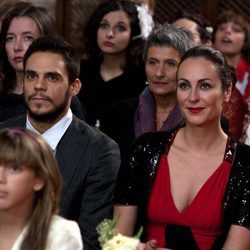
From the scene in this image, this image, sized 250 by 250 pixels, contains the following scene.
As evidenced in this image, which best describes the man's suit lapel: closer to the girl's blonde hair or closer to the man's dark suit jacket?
the man's dark suit jacket

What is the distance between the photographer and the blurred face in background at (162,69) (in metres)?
4.97

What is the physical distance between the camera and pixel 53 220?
3604 millimetres

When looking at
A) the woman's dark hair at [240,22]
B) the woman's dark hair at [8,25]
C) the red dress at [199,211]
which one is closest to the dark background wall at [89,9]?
the woman's dark hair at [240,22]

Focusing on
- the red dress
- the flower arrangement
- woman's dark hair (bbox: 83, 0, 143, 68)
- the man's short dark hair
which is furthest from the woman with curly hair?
the flower arrangement

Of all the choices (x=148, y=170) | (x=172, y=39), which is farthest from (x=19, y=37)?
(x=148, y=170)

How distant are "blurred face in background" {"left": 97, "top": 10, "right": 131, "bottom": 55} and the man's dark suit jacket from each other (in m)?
1.57

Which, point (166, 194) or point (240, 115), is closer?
point (166, 194)

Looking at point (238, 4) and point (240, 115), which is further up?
point (238, 4)

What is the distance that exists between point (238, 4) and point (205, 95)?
3029 millimetres

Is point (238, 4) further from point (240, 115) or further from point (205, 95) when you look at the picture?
point (205, 95)

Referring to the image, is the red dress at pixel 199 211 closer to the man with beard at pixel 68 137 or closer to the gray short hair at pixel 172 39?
the man with beard at pixel 68 137

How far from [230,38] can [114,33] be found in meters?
1.05

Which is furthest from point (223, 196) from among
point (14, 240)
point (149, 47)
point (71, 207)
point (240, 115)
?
point (240, 115)

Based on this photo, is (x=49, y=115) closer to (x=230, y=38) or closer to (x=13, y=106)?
A: (x=13, y=106)
